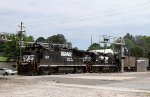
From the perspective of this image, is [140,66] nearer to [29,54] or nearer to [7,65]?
[7,65]

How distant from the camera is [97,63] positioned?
5359 cm

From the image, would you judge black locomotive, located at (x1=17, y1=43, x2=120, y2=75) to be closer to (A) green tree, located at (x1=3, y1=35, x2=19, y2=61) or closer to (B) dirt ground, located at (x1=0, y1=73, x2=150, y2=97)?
(B) dirt ground, located at (x1=0, y1=73, x2=150, y2=97)

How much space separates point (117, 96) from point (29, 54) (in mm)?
25852

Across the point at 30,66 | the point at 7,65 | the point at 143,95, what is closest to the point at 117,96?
the point at 143,95

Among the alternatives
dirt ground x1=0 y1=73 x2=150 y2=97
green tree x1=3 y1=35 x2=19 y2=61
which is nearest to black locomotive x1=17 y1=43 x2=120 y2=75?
dirt ground x1=0 y1=73 x2=150 y2=97

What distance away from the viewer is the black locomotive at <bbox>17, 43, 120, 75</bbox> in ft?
135

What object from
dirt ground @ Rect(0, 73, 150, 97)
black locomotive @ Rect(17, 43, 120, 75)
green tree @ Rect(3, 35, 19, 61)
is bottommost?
dirt ground @ Rect(0, 73, 150, 97)

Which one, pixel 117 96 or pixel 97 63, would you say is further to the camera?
pixel 97 63

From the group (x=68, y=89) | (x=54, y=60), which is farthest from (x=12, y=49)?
(x=68, y=89)

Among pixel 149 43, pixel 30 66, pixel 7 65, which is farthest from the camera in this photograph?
pixel 149 43

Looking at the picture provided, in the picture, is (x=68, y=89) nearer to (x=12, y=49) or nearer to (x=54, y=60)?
Result: (x=54, y=60)

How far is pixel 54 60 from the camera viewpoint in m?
43.5

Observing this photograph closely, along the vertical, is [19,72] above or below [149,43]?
below

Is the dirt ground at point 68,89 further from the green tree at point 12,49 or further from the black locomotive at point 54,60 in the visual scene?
the green tree at point 12,49
